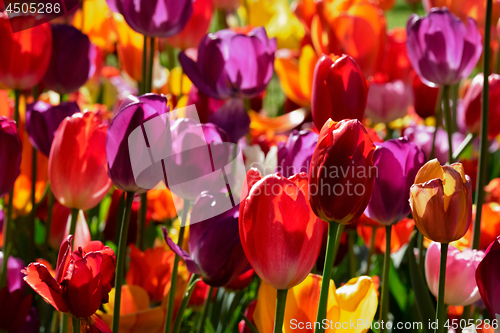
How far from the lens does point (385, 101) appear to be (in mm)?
817

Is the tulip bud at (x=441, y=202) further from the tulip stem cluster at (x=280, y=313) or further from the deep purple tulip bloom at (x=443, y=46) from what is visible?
the deep purple tulip bloom at (x=443, y=46)

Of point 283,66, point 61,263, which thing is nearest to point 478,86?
point 283,66

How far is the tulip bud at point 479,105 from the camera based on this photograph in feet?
1.92

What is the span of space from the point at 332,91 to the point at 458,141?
47 cm

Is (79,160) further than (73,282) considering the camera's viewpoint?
Yes

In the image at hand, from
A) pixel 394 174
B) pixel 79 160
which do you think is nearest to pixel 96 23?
pixel 79 160

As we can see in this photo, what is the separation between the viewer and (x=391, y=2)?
108 centimetres

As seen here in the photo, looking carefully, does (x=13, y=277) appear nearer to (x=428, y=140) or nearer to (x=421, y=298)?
(x=421, y=298)

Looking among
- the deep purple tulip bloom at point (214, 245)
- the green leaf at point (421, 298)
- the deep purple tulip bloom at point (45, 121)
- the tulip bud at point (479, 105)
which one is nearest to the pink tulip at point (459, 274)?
the green leaf at point (421, 298)

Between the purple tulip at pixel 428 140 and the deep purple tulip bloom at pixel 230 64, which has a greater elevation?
the deep purple tulip bloom at pixel 230 64

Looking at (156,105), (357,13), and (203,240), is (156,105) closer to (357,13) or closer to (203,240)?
(203,240)

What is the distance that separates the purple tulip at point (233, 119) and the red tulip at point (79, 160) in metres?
0.16

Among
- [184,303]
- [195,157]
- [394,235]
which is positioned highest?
[195,157]

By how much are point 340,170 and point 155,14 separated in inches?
12.6
